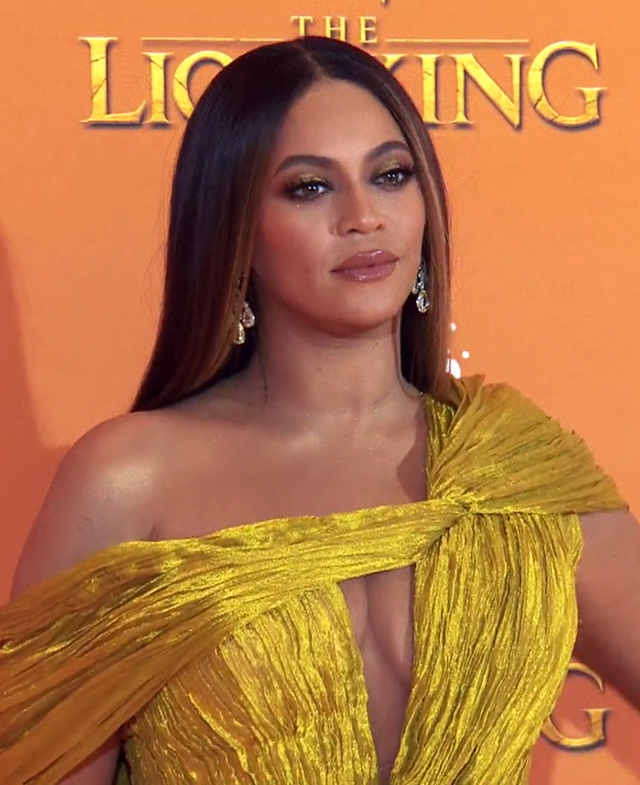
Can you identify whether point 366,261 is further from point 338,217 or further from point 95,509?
point 95,509

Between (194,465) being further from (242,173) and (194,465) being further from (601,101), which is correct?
(601,101)

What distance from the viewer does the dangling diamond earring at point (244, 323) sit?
1691mm

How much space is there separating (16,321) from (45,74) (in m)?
0.31

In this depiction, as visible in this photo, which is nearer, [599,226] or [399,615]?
[399,615]

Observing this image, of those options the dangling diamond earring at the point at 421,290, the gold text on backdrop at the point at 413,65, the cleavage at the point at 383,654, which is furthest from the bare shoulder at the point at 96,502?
the gold text on backdrop at the point at 413,65

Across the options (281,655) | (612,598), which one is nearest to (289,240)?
(281,655)

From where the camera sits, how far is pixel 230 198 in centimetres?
164

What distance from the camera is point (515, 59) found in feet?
6.81

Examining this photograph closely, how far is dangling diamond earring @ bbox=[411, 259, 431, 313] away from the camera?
5.67ft

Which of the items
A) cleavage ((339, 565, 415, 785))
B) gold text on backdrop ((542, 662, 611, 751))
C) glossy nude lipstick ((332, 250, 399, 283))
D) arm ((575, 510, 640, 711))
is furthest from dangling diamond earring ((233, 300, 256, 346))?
gold text on backdrop ((542, 662, 611, 751))

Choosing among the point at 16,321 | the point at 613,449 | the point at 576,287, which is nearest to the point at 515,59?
the point at 576,287

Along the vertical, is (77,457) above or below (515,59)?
below

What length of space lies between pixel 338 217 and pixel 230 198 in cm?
12

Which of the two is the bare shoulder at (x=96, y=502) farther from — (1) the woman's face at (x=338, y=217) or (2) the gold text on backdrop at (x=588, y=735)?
(2) the gold text on backdrop at (x=588, y=735)
